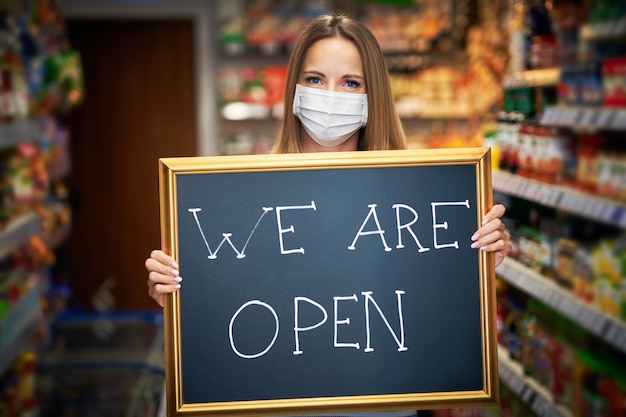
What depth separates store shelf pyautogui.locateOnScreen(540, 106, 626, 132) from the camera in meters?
2.95

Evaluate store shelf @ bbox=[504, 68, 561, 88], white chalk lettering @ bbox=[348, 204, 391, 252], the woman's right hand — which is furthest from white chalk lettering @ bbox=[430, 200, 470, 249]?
store shelf @ bbox=[504, 68, 561, 88]

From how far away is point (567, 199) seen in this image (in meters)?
3.39

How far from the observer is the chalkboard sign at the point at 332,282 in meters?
2.19

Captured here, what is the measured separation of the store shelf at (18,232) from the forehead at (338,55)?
2.33 m

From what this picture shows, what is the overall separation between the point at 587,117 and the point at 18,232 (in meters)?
2.79

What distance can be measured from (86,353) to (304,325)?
13.4 ft

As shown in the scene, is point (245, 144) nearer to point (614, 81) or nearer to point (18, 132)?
point (18, 132)

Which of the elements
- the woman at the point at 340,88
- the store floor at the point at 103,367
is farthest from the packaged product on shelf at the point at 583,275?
the store floor at the point at 103,367

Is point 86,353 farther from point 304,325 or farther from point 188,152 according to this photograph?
point 304,325

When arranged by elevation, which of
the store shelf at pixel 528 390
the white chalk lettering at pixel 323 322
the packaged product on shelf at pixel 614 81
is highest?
the packaged product on shelf at pixel 614 81

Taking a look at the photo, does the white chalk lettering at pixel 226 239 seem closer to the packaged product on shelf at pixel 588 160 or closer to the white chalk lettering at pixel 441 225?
the white chalk lettering at pixel 441 225

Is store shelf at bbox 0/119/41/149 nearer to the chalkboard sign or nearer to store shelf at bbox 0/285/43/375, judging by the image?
store shelf at bbox 0/285/43/375

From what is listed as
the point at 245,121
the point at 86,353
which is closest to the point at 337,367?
the point at 86,353

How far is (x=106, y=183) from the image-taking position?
26.7ft
